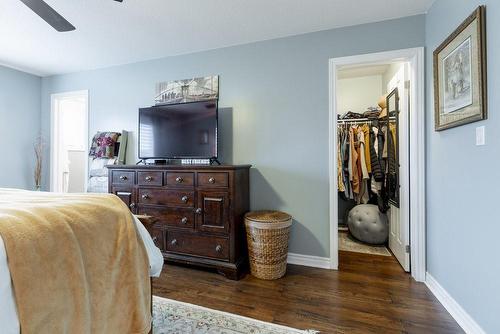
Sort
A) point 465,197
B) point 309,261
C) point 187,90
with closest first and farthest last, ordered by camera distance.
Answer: point 465,197
point 309,261
point 187,90

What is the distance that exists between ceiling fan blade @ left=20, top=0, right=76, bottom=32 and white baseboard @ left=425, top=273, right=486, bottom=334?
323 centimetres

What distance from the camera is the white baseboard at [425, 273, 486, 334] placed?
1535mm

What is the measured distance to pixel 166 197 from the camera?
101 inches

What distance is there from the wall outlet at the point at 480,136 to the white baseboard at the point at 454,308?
3.48 feet

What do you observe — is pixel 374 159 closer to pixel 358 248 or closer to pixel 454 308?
pixel 358 248

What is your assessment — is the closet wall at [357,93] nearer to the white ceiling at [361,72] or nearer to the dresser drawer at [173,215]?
the white ceiling at [361,72]

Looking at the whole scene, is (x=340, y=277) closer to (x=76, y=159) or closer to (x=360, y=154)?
(x=360, y=154)

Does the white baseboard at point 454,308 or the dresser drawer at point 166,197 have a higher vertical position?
the dresser drawer at point 166,197

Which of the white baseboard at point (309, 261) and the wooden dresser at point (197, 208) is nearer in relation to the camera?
the wooden dresser at point (197, 208)

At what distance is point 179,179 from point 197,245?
662mm

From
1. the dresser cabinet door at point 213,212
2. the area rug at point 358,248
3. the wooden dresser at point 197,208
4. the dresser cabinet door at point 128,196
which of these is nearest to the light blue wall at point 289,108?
the wooden dresser at point 197,208

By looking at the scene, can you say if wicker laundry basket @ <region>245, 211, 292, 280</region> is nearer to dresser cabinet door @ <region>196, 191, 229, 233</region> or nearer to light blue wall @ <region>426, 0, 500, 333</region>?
dresser cabinet door @ <region>196, 191, 229, 233</region>

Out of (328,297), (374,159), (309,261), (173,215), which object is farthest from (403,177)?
(173,215)

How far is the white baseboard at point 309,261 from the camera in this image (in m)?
2.57
